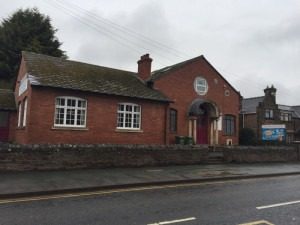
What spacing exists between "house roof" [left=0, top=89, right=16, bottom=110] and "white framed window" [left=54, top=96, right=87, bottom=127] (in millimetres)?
6154

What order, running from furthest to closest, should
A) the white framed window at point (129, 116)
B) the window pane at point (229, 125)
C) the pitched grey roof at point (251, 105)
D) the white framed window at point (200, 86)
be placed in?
the pitched grey roof at point (251, 105) < the window pane at point (229, 125) < the white framed window at point (200, 86) < the white framed window at point (129, 116)

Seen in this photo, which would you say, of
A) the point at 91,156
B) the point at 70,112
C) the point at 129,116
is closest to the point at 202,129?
the point at 129,116

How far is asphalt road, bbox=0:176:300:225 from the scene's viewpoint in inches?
251

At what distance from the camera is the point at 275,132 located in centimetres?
2419

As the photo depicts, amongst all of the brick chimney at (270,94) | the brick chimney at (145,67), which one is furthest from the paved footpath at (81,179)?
the brick chimney at (270,94)

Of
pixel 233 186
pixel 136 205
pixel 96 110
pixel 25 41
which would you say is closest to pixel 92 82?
pixel 96 110

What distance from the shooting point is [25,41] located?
35938 millimetres

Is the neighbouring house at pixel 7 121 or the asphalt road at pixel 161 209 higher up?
the neighbouring house at pixel 7 121

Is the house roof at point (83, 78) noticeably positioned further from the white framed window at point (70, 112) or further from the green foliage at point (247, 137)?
the green foliage at point (247, 137)

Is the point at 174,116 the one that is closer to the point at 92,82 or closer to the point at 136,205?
the point at 92,82

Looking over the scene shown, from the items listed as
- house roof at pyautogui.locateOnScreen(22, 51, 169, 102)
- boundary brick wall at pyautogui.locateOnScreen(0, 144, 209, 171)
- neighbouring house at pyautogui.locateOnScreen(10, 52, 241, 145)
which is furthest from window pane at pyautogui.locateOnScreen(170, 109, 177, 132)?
boundary brick wall at pyautogui.locateOnScreen(0, 144, 209, 171)

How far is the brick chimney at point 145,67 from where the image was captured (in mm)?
24859

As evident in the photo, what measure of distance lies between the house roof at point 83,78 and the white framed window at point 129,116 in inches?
34.9

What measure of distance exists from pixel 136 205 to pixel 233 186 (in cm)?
521
